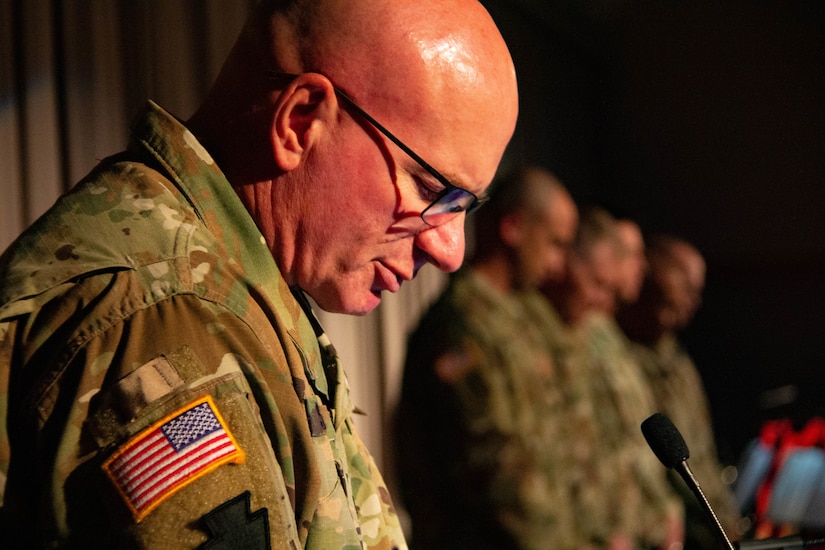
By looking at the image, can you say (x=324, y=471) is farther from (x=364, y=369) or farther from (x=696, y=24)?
(x=696, y=24)

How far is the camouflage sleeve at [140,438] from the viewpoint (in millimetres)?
734

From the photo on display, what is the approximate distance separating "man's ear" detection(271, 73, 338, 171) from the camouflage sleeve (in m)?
0.33

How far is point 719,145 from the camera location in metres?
6.48

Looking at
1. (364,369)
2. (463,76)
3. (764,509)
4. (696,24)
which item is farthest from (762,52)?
(463,76)

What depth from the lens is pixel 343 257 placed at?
46.1 inches

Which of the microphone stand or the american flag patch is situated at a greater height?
the american flag patch

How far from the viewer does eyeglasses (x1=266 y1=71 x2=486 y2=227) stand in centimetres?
113

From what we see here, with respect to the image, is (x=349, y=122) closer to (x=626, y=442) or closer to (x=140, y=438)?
(x=140, y=438)

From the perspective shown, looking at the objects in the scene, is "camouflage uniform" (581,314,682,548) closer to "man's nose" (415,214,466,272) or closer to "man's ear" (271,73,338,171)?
"man's nose" (415,214,466,272)

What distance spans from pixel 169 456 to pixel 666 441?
0.59 m

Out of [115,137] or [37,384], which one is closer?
[37,384]

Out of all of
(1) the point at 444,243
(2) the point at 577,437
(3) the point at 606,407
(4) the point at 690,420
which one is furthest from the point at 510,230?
(1) the point at 444,243

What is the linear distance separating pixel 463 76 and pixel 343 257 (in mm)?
262

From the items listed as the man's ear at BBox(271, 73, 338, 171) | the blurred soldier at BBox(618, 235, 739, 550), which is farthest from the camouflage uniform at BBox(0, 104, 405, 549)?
the blurred soldier at BBox(618, 235, 739, 550)
